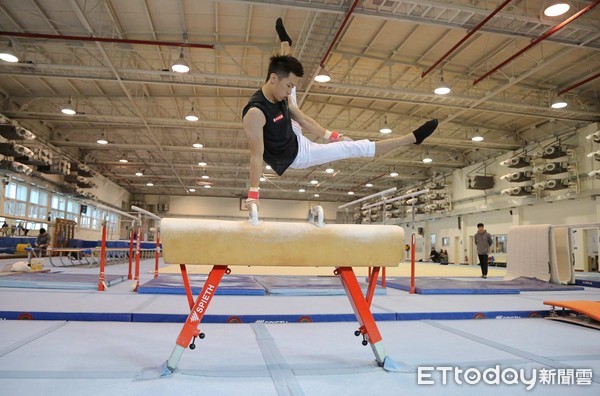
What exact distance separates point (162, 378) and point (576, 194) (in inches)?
692

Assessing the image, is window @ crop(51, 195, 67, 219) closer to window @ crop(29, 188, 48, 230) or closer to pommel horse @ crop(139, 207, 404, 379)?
window @ crop(29, 188, 48, 230)

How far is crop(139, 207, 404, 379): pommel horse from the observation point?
2830 mm

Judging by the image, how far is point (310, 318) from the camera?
15.5 ft

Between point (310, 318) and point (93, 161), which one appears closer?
point (310, 318)

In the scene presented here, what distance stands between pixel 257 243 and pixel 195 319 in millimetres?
687

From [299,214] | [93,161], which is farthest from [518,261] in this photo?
[299,214]

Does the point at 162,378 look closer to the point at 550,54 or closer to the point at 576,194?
the point at 550,54

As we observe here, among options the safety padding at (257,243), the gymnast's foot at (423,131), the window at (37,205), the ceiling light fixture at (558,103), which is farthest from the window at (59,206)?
the ceiling light fixture at (558,103)

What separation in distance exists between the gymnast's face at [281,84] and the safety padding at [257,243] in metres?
0.98

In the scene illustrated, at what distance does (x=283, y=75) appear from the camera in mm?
2975

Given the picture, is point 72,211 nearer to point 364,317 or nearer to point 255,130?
point 255,130

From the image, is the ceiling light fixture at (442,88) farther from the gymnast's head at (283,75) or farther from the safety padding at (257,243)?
the safety padding at (257,243)

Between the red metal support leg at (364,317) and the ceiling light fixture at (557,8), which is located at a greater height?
the ceiling light fixture at (557,8)

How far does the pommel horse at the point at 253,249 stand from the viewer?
9.29 feet
